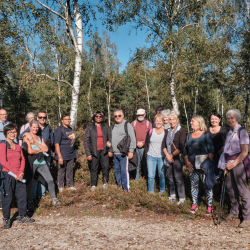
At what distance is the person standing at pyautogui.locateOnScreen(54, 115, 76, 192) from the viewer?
5438 mm

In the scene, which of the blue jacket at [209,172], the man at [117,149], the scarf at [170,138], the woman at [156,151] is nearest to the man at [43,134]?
the man at [117,149]

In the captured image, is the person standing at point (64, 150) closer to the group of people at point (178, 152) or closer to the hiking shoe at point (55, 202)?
the group of people at point (178, 152)

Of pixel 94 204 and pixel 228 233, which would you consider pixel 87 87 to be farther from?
pixel 228 233

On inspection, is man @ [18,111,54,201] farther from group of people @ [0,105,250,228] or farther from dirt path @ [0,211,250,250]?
dirt path @ [0,211,250,250]

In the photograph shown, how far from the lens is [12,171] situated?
157 inches

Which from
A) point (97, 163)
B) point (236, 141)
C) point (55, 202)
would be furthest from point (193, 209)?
point (55, 202)

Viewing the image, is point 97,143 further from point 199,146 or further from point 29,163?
point 199,146

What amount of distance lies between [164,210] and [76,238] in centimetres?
194

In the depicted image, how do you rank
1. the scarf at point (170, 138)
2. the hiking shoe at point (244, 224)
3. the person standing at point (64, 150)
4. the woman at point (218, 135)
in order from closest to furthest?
the hiking shoe at point (244, 224) → the scarf at point (170, 138) → the woman at point (218, 135) → the person standing at point (64, 150)

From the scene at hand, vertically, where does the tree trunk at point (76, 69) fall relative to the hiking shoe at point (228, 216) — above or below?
above

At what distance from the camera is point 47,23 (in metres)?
8.01

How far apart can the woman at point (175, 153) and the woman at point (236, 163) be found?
968mm

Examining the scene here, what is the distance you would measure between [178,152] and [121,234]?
7.03 feet

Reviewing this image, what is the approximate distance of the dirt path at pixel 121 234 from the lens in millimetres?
3193
